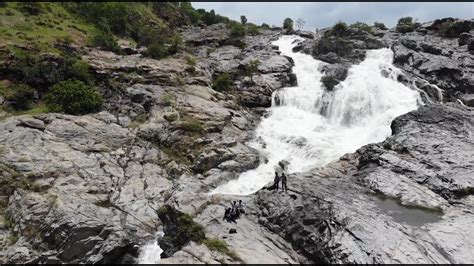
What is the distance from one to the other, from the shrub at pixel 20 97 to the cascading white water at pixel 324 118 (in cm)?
2379

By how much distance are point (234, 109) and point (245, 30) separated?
1508 inches

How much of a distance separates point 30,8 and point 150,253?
5854 centimetres

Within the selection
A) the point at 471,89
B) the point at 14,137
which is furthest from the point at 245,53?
the point at 14,137

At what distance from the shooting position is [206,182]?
117 feet

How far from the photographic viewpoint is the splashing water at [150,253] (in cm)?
2619

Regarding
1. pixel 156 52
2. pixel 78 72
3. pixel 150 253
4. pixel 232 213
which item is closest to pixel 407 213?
pixel 232 213

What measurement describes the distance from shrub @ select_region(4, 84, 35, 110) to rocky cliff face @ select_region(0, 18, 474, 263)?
20.4 ft

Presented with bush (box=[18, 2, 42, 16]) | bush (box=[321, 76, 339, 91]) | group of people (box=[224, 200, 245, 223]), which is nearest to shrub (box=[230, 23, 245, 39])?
bush (box=[321, 76, 339, 91])

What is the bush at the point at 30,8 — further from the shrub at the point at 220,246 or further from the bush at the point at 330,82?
the shrub at the point at 220,246

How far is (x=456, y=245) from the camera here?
2391 cm

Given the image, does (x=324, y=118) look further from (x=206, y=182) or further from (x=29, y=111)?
(x=29, y=111)

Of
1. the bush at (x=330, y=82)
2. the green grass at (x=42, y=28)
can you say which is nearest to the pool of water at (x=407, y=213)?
the bush at (x=330, y=82)

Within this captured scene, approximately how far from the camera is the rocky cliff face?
24859 millimetres

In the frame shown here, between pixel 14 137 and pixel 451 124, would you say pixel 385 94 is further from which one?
pixel 14 137
